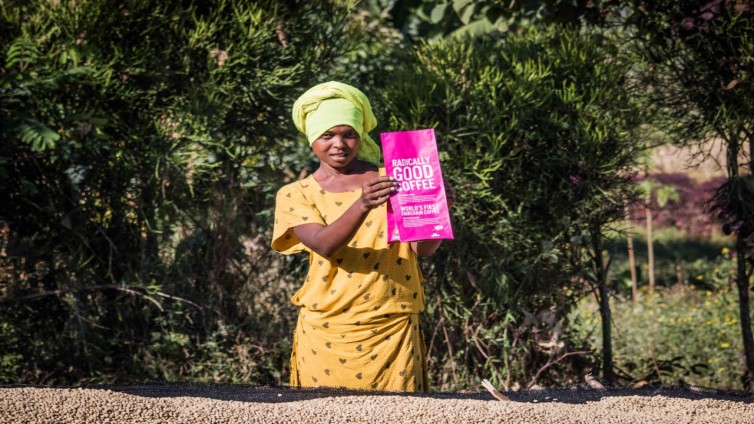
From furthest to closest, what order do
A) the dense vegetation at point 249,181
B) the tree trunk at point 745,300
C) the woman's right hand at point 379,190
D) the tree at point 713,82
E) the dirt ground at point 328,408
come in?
the tree trunk at point 745,300, the dense vegetation at point 249,181, the tree at point 713,82, the woman's right hand at point 379,190, the dirt ground at point 328,408

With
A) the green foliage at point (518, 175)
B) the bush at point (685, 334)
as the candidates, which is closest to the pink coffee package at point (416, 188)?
the green foliage at point (518, 175)

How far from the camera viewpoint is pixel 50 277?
4934mm

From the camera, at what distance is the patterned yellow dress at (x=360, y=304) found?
9.79 ft

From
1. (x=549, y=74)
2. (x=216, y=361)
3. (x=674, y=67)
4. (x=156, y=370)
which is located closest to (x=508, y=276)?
(x=549, y=74)

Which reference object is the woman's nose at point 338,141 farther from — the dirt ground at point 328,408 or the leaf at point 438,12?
the leaf at point 438,12

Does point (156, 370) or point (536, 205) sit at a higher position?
point (536, 205)

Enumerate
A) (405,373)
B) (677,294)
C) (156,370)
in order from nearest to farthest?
(405,373) → (156,370) → (677,294)

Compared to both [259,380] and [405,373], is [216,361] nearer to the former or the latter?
[259,380]

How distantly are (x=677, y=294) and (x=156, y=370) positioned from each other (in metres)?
5.36

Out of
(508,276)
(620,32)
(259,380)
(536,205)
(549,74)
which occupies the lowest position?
(259,380)

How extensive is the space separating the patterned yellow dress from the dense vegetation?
1744mm

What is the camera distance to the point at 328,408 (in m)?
2.55

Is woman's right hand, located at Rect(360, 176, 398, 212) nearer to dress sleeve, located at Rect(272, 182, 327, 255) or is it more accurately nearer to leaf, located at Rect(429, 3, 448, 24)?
dress sleeve, located at Rect(272, 182, 327, 255)

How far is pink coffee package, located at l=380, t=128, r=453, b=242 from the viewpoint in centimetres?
272
